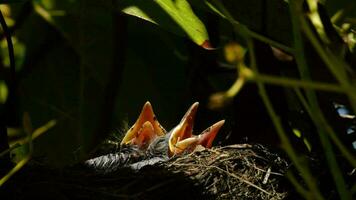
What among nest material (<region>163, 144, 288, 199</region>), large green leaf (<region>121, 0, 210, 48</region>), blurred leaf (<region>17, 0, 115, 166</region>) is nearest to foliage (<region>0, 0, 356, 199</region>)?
blurred leaf (<region>17, 0, 115, 166</region>)

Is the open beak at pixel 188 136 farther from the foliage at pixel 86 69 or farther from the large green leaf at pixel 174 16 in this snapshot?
the large green leaf at pixel 174 16

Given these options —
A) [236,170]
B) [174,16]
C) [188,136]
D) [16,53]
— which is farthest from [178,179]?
[16,53]

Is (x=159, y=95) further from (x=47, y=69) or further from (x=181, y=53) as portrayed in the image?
(x=47, y=69)

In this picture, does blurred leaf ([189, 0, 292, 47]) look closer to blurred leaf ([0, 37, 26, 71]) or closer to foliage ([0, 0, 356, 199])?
foliage ([0, 0, 356, 199])

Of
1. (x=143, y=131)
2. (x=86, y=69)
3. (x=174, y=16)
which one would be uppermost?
(x=174, y=16)

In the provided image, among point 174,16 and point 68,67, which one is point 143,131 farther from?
point 174,16

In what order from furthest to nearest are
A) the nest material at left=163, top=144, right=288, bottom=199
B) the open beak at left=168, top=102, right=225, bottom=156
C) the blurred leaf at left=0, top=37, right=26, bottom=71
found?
the blurred leaf at left=0, top=37, right=26, bottom=71 < the open beak at left=168, top=102, right=225, bottom=156 < the nest material at left=163, top=144, right=288, bottom=199

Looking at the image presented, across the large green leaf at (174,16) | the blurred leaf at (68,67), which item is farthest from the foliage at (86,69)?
the large green leaf at (174,16)
